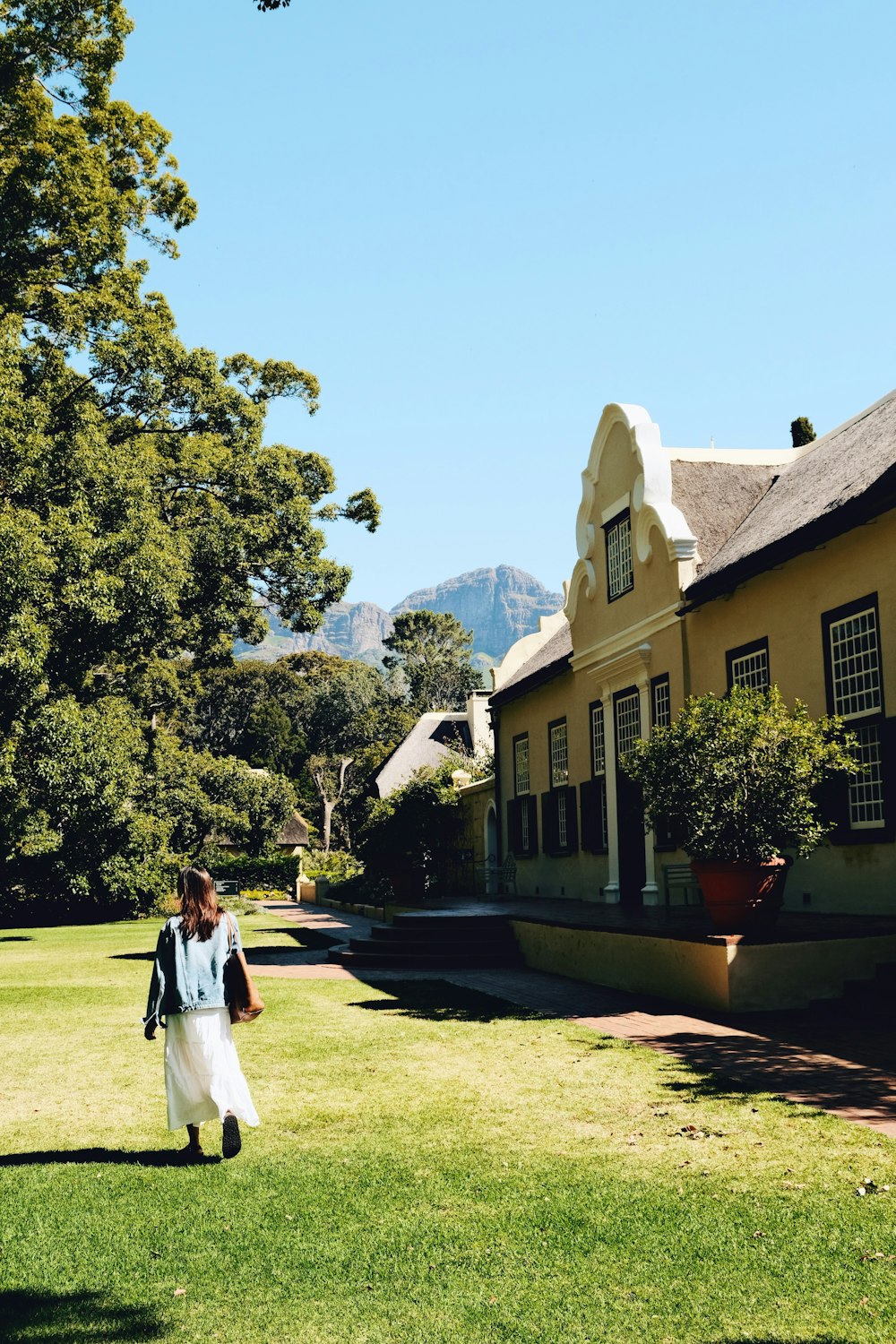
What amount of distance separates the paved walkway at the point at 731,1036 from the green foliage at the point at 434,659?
77.1 m

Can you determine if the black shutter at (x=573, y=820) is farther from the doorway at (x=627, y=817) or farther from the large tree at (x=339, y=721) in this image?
the large tree at (x=339, y=721)

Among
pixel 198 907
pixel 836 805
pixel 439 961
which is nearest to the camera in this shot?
pixel 198 907

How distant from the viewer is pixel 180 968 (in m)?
6.94

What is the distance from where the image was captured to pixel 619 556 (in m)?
21.5

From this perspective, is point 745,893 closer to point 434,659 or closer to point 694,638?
point 694,638

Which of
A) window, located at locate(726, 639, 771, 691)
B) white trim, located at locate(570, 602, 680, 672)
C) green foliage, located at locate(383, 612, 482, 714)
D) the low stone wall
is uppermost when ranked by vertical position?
green foliage, located at locate(383, 612, 482, 714)

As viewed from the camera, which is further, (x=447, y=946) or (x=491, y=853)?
(x=491, y=853)

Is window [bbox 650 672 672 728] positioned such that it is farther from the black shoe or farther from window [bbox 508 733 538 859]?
the black shoe

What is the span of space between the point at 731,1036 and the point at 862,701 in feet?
17.1

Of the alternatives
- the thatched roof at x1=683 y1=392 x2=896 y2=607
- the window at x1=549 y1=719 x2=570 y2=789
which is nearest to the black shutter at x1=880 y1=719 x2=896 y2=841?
the thatched roof at x1=683 y1=392 x2=896 y2=607

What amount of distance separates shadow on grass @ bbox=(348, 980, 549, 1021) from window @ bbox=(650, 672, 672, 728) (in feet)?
20.5

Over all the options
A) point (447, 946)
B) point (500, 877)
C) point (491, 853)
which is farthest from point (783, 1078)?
point (491, 853)

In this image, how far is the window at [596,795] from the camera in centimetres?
2216

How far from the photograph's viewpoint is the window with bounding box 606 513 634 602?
20844 millimetres
